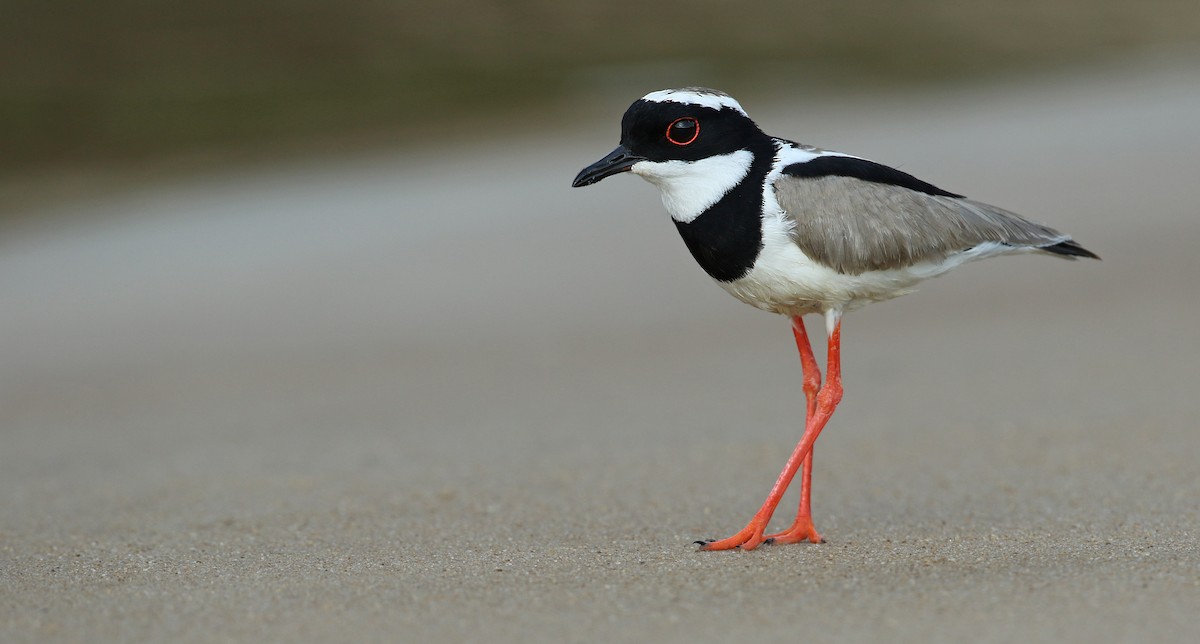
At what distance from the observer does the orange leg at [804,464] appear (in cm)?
464

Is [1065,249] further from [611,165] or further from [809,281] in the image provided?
[611,165]

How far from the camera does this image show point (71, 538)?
5.01 meters

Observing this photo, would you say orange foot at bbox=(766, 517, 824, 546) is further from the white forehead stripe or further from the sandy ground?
the white forehead stripe

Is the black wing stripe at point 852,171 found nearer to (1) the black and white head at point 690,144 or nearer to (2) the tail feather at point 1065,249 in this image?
(1) the black and white head at point 690,144

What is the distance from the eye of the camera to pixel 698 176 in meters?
4.62

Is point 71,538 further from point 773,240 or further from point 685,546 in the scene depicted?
point 773,240

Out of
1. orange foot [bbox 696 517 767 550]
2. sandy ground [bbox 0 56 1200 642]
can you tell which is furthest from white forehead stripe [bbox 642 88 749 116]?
sandy ground [bbox 0 56 1200 642]

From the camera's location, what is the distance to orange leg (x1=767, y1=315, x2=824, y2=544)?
15.6ft

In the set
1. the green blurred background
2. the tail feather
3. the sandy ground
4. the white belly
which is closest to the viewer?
the sandy ground

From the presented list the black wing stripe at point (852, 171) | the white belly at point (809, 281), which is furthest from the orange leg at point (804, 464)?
the black wing stripe at point (852, 171)

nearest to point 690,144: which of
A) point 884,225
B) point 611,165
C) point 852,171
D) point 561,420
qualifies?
point 611,165

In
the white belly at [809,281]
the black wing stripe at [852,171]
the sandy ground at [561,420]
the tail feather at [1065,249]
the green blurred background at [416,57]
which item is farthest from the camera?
the green blurred background at [416,57]

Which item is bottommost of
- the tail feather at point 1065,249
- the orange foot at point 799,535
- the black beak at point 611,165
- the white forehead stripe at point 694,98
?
the orange foot at point 799,535

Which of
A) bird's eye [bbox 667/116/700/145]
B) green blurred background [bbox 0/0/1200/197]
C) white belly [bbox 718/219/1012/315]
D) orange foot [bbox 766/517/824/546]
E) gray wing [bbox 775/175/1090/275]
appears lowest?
orange foot [bbox 766/517/824/546]
